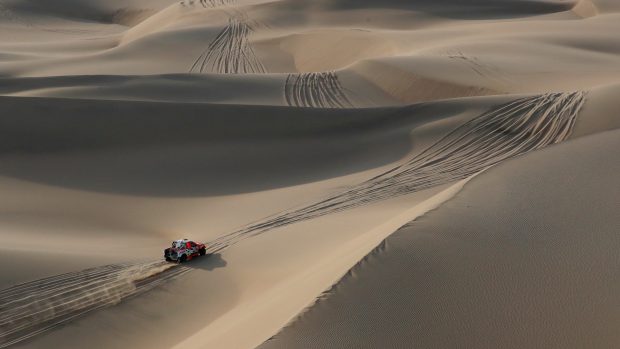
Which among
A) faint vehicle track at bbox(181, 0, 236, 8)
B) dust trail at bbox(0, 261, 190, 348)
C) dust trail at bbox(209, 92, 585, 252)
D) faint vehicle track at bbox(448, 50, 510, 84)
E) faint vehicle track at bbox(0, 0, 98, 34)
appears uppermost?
faint vehicle track at bbox(0, 0, 98, 34)

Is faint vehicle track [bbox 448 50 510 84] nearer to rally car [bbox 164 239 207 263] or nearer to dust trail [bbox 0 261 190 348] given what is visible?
rally car [bbox 164 239 207 263]

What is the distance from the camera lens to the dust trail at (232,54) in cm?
2397

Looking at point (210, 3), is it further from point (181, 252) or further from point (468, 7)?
point (181, 252)

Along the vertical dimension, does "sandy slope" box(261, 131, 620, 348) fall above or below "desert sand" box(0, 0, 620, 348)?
below

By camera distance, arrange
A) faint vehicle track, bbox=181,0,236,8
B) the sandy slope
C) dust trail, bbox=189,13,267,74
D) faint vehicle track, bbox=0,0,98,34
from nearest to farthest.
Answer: the sandy slope → dust trail, bbox=189,13,267,74 → faint vehicle track, bbox=181,0,236,8 → faint vehicle track, bbox=0,0,98,34

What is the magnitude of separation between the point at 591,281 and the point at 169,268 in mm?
4525

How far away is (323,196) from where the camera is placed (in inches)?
441

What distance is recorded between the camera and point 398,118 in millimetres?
14617

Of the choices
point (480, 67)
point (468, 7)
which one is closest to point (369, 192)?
point (480, 67)

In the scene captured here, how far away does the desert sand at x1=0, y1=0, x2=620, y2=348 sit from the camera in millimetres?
6422

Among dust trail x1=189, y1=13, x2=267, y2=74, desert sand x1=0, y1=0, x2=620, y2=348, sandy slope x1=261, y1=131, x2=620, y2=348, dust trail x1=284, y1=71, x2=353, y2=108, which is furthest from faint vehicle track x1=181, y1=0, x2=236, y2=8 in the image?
sandy slope x1=261, y1=131, x2=620, y2=348

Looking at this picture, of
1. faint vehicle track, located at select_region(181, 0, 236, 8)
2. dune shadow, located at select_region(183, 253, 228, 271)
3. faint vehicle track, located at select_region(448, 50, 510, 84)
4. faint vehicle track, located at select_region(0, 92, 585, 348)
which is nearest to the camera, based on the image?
faint vehicle track, located at select_region(0, 92, 585, 348)

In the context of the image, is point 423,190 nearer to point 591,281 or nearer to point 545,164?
point 545,164

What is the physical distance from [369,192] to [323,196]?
26.0 inches
